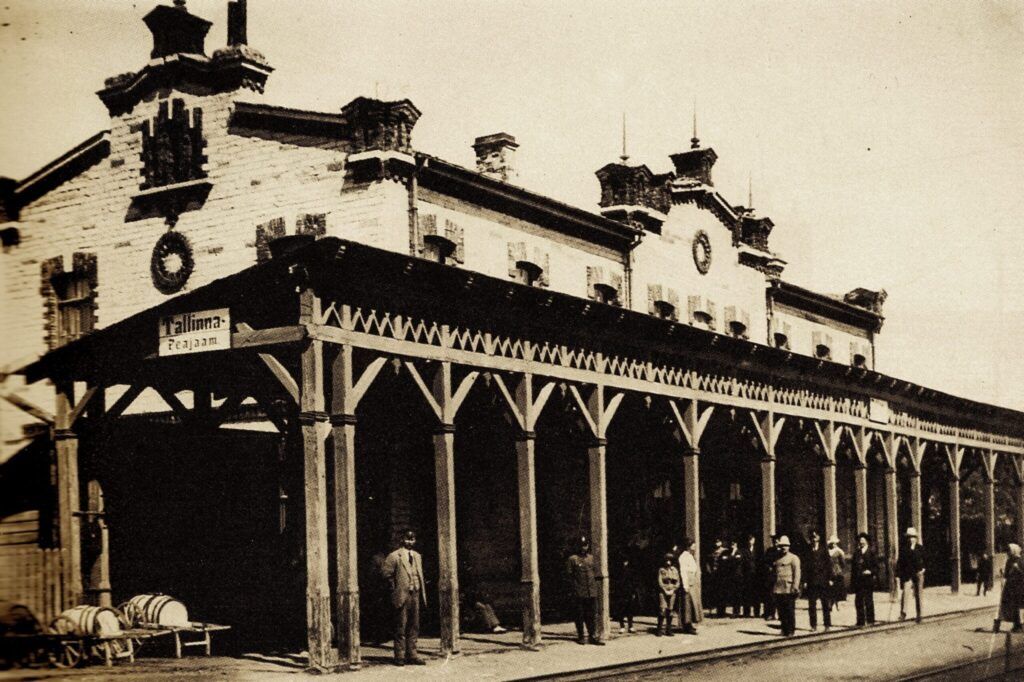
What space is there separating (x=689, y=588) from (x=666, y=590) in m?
0.72

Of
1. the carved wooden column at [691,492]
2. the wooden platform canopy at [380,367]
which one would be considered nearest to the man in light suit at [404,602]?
the wooden platform canopy at [380,367]

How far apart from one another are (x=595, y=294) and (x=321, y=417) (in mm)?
12603

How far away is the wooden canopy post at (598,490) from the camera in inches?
789

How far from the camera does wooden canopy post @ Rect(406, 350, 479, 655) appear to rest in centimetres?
1694

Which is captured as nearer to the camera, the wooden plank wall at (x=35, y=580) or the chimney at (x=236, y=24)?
the wooden plank wall at (x=35, y=580)

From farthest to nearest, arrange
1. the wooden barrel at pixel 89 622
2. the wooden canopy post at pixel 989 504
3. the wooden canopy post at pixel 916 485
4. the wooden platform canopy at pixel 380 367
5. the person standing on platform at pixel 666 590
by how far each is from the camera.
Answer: the wooden canopy post at pixel 989 504, the wooden canopy post at pixel 916 485, the person standing on platform at pixel 666 590, the wooden barrel at pixel 89 622, the wooden platform canopy at pixel 380 367

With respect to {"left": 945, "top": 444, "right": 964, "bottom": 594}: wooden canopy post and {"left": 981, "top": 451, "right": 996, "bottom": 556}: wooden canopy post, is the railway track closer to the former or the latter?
{"left": 945, "top": 444, "right": 964, "bottom": 594}: wooden canopy post

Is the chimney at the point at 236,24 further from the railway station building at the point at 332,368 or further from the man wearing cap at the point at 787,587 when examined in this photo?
the man wearing cap at the point at 787,587

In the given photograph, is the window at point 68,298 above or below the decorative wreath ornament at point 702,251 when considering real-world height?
below

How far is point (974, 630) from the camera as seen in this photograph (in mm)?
23250

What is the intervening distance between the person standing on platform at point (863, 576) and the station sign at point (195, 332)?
12896mm

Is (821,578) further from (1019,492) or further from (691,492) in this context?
(1019,492)

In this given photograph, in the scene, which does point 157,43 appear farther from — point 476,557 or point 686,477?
point 686,477

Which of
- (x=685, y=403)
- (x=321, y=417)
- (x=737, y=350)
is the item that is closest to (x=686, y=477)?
(x=685, y=403)
